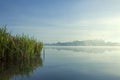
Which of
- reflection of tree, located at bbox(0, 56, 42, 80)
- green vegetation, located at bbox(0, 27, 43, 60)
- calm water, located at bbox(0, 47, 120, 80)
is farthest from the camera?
green vegetation, located at bbox(0, 27, 43, 60)

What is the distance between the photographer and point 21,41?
598 inches

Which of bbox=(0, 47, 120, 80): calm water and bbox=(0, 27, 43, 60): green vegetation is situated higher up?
bbox=(0, 27, 43, 60): green vegetation

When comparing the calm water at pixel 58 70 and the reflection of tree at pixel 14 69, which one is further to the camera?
the reflection of tree at pixel 14 69

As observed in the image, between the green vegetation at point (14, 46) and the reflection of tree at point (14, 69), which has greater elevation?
the green vegetation at point (14, 46)

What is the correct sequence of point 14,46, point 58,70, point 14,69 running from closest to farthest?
point 14,69 < point 58,70 < point 14,46

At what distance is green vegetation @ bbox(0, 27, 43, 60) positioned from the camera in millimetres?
13212

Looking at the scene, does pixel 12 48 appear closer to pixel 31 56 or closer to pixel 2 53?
pixel 2 53

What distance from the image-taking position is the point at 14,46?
14.1 metres

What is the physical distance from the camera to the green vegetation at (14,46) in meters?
13.2

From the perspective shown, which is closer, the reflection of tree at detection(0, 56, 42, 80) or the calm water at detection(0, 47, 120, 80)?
the calm water at detection(0, 47, 120, 80)

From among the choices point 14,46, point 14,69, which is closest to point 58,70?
point 14,69

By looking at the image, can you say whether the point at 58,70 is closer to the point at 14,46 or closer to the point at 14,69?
the point at 14,69

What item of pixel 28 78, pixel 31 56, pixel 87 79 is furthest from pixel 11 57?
pixel 87 79

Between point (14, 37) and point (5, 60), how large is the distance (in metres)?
2.11
